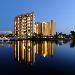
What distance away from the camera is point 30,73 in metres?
15.1

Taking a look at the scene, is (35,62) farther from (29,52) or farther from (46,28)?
(46,28)

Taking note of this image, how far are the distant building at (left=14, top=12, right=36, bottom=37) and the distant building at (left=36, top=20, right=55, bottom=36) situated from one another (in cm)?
1936

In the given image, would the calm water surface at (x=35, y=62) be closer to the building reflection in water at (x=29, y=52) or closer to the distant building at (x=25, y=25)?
the building reflection in water at (x=29, y=52)

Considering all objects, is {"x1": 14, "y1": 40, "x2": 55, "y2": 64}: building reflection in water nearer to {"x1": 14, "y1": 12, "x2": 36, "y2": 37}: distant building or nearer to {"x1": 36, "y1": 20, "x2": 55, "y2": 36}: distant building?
{"x1": 14, "y1": 12, "x2": 36, "y2": 37}: distant building

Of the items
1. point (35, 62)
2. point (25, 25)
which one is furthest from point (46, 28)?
point (35, 62)

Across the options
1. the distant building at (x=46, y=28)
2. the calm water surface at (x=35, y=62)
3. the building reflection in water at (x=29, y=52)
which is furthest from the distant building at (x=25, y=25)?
the calm water surface at (x=35, y=62)

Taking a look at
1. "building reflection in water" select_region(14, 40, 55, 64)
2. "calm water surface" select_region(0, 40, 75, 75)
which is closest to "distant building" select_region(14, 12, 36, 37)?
"building reflection in water" select_region(14, 40, 55, 64)

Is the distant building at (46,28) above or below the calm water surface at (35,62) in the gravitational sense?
above

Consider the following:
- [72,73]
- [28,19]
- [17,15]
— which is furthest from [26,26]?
[72,73]

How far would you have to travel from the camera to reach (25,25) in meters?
167

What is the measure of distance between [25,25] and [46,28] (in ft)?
102

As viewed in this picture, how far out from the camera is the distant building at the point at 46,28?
616ft

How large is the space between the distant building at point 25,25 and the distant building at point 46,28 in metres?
19.4

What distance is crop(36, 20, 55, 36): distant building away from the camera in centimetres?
18788
